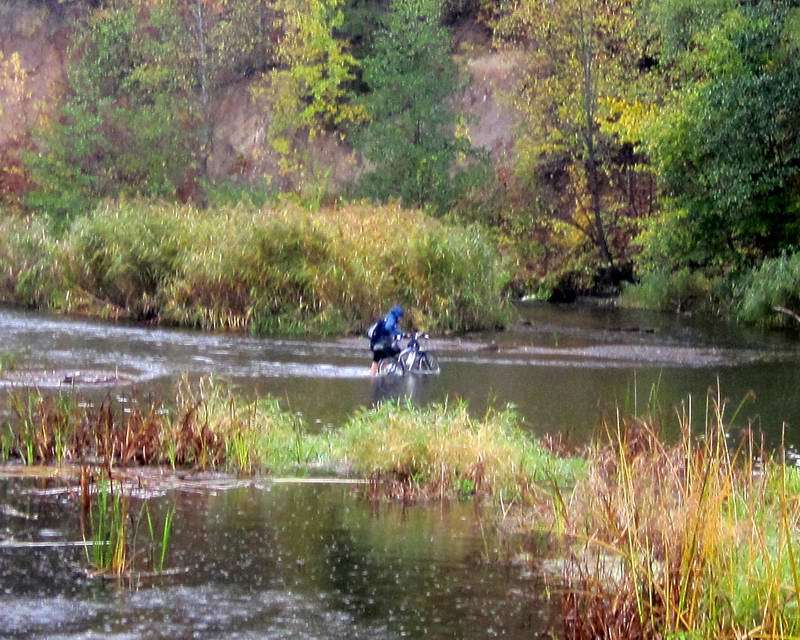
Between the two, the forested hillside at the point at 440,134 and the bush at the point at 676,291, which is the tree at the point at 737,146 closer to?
the forested hillside at the point at 440,134

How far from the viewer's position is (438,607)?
32.8ft

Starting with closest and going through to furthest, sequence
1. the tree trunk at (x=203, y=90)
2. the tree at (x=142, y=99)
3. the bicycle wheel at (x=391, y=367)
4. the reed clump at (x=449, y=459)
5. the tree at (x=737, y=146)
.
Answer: the reed clump at (x=449, y=459), the bicycle wheel at (x=391, y=367), the tree at (x=737, y=146), the tree at (x=142, y=99), the tree trunk at (x=203, y=90)

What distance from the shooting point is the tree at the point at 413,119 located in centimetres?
5547

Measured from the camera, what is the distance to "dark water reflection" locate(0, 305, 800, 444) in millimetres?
22203

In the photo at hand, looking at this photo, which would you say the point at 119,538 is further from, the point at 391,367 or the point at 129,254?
the point at 129,254

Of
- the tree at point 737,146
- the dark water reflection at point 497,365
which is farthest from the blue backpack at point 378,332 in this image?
the tree at point 737,146

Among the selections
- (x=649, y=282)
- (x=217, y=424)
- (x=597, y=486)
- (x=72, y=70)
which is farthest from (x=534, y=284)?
(x=597, y=486)

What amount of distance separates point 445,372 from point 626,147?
3107 cm

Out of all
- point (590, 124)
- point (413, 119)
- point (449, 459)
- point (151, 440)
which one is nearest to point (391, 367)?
point (449, 459)

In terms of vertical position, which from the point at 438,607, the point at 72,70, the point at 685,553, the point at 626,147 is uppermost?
the point at 72,70

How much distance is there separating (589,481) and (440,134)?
4631 cm

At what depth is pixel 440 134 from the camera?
56656mm

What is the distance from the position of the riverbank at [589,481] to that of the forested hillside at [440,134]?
67.1ft

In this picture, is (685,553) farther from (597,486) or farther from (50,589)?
(50,589)
